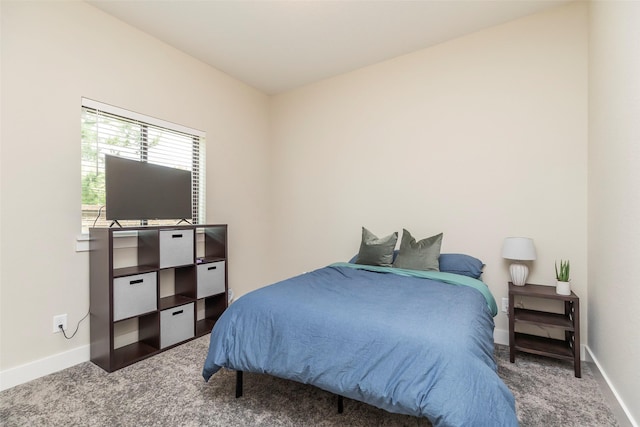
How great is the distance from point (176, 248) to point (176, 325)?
68cm

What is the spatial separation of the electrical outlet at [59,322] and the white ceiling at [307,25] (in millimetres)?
2478

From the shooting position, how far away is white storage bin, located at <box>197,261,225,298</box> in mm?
2885

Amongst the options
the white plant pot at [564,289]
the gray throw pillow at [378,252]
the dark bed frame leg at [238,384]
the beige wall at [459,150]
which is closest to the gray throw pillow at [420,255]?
the gray throw pillow at [378,252]

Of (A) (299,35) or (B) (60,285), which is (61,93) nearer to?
(B) (60,285)

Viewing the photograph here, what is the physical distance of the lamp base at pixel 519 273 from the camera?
2.43m

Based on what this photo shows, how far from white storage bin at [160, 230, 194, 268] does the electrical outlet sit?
742 millimetres

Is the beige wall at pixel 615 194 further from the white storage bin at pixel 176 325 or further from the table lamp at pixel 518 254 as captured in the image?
the white storage bin at pixel 176 325

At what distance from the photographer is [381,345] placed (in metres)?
1.36

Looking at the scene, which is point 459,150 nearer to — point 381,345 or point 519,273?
point 519,273

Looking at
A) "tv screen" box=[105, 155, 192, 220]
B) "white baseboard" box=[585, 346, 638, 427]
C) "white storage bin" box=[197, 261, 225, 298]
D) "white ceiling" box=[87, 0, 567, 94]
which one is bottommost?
"white baseboard" box=[585, 346, 638, 427]

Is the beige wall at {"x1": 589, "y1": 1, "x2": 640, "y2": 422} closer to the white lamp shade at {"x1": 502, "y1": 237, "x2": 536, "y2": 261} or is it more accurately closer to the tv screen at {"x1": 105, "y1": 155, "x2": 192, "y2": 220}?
the white lamp shade at {"x1": 502, "y1": 237, "x2": 536, "y2": 261}

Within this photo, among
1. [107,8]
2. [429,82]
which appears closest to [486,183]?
[429,82]

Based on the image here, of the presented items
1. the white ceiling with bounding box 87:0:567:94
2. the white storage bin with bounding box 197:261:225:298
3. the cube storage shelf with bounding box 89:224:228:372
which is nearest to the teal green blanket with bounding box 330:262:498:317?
the white storage bin with bounding box 197:261:225:298

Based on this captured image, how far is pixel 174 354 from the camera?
97.5 inches
